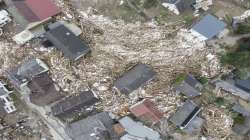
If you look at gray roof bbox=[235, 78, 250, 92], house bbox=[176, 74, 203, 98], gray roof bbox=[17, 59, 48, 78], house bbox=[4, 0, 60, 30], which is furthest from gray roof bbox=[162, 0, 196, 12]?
gray roof bbox=[17, 59, 48, 78]

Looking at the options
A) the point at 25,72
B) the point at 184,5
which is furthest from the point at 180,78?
the point at 25,72

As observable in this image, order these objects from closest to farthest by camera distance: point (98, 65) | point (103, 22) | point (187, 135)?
1. point (187, 135)
2. point (98, 65)
3. point (103, 22)

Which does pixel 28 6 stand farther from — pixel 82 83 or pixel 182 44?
pixel 182 44

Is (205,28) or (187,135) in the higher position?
(205,28)

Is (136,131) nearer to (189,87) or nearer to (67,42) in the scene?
(189,87)

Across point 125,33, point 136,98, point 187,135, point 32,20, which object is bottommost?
point 187,135

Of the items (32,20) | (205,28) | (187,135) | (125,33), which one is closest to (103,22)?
(125,33)

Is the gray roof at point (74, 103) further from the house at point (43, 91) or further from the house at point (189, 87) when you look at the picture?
the house at point (189, 87)
